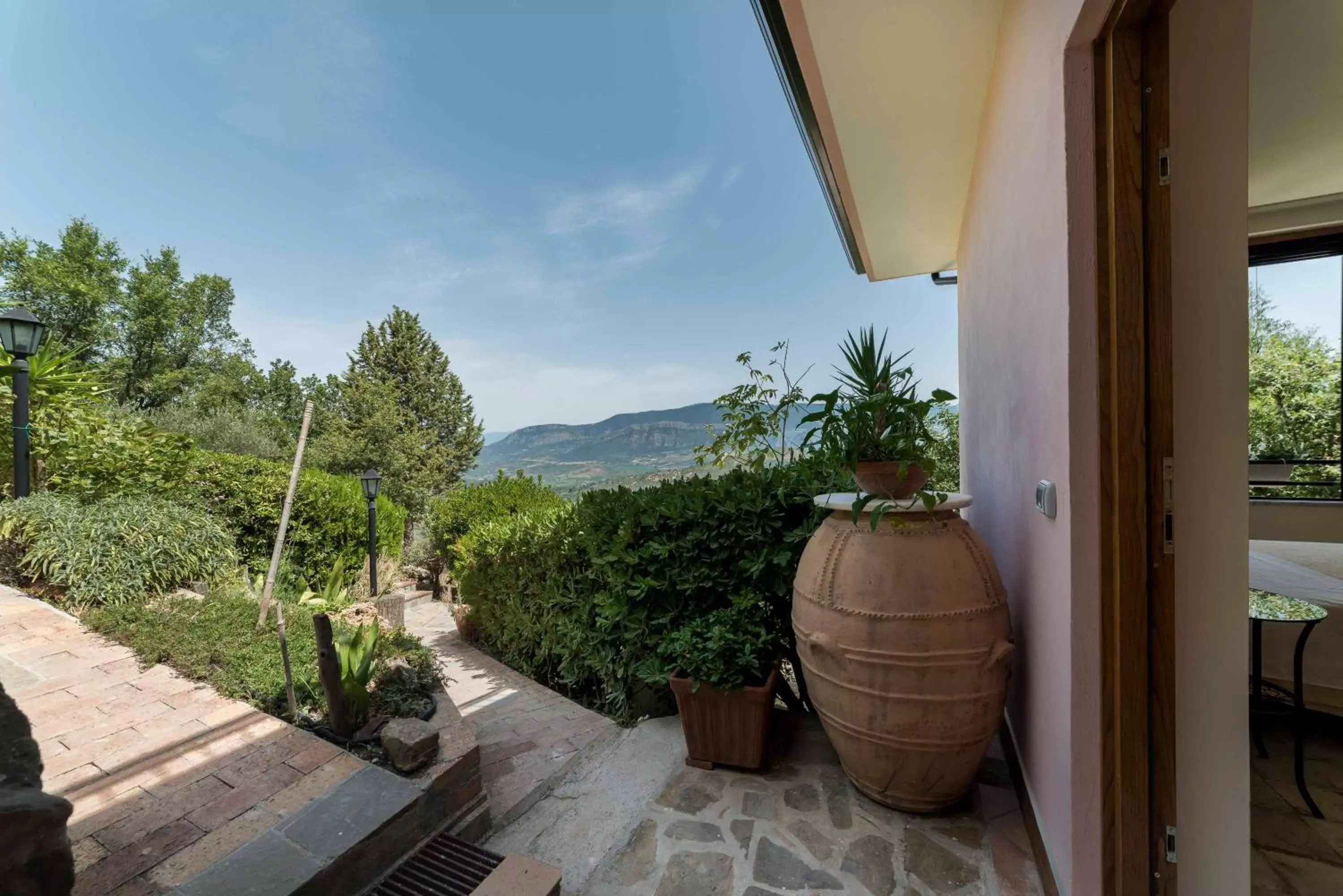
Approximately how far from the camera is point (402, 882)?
1.43 meters

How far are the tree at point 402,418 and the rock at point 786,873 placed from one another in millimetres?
16600

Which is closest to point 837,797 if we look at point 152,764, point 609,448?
point 152,764

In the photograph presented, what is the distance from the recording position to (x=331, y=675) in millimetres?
1843

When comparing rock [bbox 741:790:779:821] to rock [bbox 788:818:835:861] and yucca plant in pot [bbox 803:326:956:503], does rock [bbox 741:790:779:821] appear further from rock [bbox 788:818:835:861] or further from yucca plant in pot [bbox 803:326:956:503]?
yucca plant in pot [bbox 803:326:956:503]

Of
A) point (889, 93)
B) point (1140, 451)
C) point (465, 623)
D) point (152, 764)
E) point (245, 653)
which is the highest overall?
point (889, 93)

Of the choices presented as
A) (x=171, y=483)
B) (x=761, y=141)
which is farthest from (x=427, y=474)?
(x=761, y=141)

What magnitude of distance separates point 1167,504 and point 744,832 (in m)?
1.52

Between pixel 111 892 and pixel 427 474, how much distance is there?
18.3m

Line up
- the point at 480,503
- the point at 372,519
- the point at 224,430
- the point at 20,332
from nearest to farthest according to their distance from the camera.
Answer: the point at 20,332 < the point at 480,503 < the point at 372,519 < the point at 224,430

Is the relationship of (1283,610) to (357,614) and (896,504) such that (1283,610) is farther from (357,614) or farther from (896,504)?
(357,614)

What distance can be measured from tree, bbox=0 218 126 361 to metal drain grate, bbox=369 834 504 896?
24.2 metres

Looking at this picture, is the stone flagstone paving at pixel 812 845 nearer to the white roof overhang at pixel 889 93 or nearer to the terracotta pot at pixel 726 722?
the terracotta pot at pixel 726 722

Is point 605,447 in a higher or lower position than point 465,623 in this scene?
higher

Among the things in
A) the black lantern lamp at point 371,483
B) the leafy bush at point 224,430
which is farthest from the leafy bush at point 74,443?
the leafy bush at point 224,430
